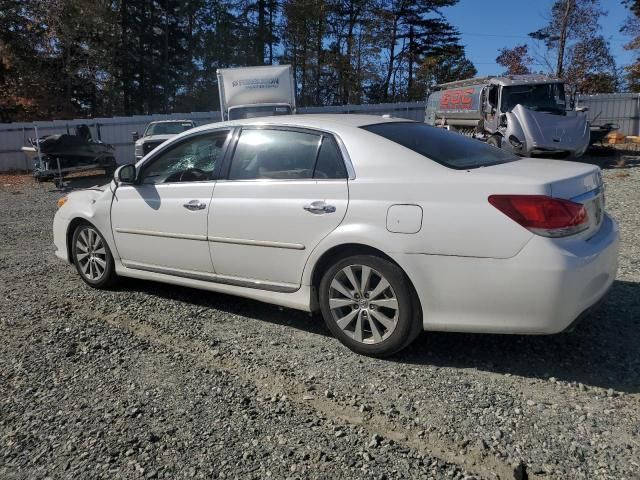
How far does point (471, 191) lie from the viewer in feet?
10.0

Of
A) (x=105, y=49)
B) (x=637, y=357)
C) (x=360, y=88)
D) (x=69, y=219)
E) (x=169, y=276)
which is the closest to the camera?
(x=637, y=357)

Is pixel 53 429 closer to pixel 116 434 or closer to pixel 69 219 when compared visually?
pixel 116 434

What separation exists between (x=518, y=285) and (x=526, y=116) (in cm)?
1250

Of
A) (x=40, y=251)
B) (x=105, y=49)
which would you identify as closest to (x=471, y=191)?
(x=40, y=251)

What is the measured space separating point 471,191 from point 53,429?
263 centimetres

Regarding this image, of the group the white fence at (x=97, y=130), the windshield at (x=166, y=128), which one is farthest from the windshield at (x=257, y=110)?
the white fence at (x=97, y=130)

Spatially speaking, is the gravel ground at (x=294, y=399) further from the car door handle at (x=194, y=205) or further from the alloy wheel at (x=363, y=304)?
the car door handle at (x=194, y=205)

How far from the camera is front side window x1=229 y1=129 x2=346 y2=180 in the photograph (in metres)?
3.67

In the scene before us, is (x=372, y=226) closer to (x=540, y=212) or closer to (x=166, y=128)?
(x=540, y=212)

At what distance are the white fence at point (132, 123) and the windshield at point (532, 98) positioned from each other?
6.35 meters

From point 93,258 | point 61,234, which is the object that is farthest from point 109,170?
point 93,258

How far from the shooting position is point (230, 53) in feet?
129

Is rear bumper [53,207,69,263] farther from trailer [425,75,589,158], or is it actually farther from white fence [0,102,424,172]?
white fence [0,102,424,172]

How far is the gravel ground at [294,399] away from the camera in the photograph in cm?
243
